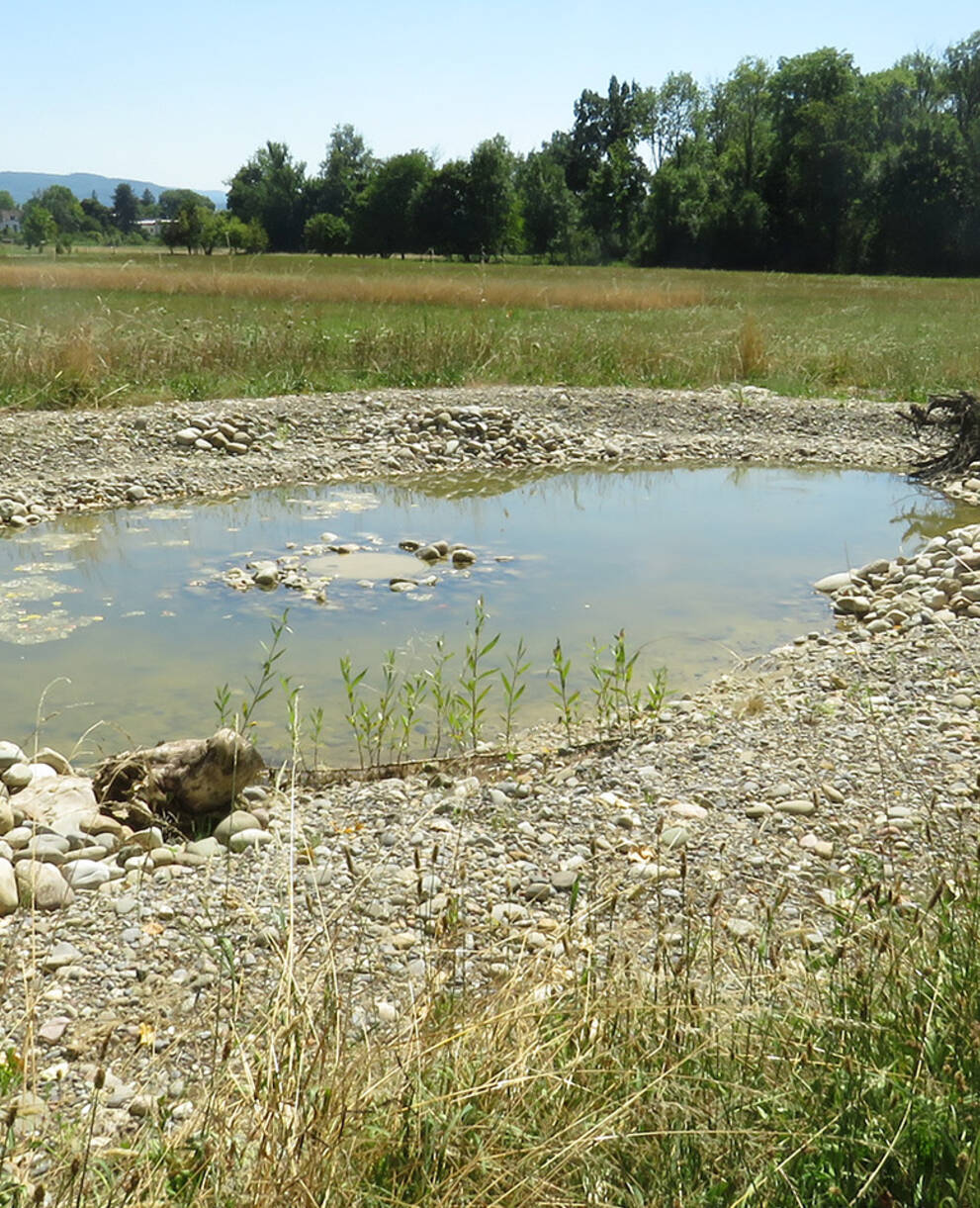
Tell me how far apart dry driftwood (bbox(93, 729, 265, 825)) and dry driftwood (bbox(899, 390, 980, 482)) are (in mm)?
9904

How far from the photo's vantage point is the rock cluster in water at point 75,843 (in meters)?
3.45

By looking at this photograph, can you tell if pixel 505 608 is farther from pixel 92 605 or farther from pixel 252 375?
pixel 252 375

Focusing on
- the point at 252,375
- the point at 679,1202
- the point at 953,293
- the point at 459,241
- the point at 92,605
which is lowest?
the point at 92,605

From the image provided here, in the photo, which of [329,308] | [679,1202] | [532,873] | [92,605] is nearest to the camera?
[679,1202]

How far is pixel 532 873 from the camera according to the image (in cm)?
355

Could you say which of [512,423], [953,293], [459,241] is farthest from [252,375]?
[459,241]

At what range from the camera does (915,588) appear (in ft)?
24.6

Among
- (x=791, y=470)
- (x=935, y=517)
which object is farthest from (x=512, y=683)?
(x=791, y=470)

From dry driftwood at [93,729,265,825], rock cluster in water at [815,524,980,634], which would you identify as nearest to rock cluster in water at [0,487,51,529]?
dry driftwood at [93,729,265,825]

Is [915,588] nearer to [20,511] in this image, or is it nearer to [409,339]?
[20,511]

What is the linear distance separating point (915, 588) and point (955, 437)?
5.95 meters

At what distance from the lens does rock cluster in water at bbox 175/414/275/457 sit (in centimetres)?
1145

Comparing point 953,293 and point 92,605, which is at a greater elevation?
point 953,293

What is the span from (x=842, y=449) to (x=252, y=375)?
292 inches
